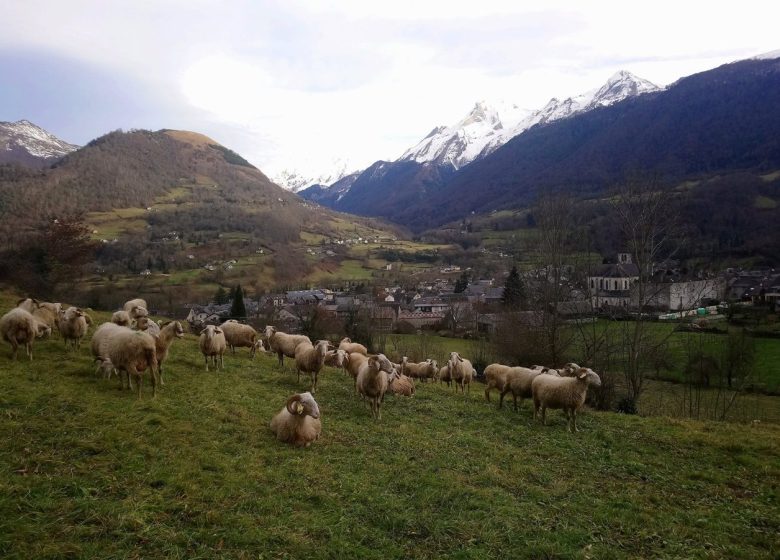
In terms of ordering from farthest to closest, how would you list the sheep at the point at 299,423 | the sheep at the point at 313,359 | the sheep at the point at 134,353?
the sheep at the point at 313,359 < the sheep at the point at 134,353 < the sheep at the point at 299,423

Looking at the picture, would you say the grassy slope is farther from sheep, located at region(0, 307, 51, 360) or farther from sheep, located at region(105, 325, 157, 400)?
sheep, located at region(0, 307, 51, 360)

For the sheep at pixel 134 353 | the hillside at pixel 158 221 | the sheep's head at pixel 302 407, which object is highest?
the hillside at pixel 158 221

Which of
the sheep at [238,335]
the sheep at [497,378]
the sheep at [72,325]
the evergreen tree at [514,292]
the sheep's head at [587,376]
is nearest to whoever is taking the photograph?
the sheep's head at [587,376]

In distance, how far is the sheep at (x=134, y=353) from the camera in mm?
11992

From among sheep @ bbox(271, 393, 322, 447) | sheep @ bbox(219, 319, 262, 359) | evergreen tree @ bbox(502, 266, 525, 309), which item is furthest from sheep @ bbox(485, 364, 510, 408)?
evergreen tree @ bbox(502, 266, 525, 309)

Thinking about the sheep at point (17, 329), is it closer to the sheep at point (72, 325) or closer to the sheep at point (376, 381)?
the sheep at point (72, 325)

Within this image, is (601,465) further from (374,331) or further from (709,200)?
(709,200)

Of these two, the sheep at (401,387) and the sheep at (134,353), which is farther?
the sheep at (401,387)

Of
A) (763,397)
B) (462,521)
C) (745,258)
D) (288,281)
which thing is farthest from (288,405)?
(745,258)

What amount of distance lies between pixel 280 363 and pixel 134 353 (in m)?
8.92

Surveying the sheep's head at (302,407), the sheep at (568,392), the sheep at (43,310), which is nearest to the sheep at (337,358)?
the sheep's head at (302,407)

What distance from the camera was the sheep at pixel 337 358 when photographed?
19281 mm

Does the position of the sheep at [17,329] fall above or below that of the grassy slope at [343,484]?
above

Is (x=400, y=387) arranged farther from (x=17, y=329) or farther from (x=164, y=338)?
(x=17, y=329)
